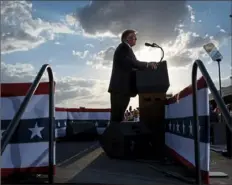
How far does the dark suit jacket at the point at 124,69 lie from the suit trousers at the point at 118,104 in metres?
0.09

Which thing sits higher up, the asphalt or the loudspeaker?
the loudspeaker

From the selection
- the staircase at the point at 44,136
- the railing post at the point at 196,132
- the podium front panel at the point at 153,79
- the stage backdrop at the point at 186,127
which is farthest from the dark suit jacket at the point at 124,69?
the railing post at the point at 196,132

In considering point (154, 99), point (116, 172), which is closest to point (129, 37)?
point (154, 99)

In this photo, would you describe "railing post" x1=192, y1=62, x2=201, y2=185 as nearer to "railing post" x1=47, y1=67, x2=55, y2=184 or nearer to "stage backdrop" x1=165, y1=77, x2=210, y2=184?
"stage backdrop" x1=165, y1=77, x2=210, y2=184

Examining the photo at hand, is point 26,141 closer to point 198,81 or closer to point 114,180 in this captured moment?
point 114,180

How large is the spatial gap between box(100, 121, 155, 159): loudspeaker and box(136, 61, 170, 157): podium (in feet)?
0.51

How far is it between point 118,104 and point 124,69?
25.4 inches

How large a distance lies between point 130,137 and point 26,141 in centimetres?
244

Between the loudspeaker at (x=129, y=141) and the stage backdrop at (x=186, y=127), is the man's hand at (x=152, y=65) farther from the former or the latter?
the loudspeaker at (x=129, y=141)

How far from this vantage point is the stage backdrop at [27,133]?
452cm

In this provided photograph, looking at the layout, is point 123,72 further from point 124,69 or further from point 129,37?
point 129,37

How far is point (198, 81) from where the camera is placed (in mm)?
4402

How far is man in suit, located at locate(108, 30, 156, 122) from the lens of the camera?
6.72 metres

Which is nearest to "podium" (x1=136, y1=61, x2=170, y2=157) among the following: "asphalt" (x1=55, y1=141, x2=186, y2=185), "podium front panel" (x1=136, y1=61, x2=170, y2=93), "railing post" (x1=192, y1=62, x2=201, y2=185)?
"podium front panel" (x1=136, y1=61, x2=170, y2=93)
